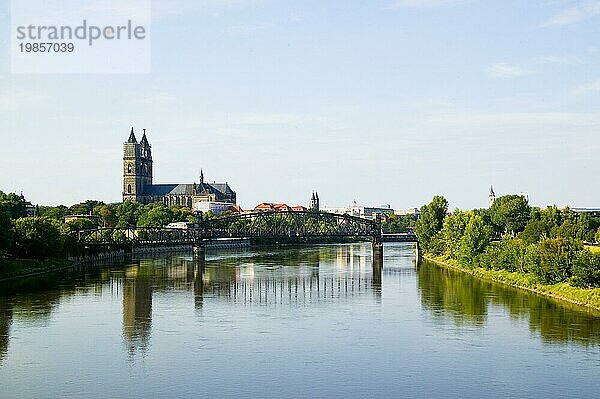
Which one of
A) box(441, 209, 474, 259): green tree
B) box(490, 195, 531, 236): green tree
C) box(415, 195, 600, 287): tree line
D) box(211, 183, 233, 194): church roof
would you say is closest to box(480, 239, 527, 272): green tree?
box(415, 195, 600, 287): tree line

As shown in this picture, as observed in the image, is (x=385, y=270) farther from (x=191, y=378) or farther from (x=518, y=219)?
(x=191, y=378)

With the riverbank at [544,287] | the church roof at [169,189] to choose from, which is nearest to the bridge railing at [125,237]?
the riverbank at [544,287]

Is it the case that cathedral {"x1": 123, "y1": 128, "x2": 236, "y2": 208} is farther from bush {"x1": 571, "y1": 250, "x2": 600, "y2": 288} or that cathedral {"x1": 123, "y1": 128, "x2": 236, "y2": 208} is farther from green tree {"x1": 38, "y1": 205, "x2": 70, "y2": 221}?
bush {"x1": 571, "y1": 250, "x2": 600, "y2": 288}

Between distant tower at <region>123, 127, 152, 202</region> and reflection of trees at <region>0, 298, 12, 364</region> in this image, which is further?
distant tower at <region>123, 127, 152, 202</region>

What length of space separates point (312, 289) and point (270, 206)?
4595 inches

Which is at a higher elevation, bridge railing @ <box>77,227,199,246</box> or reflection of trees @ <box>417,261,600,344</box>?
bridge railing @ <box>77,227,199,246</box>

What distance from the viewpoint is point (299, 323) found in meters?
31.7

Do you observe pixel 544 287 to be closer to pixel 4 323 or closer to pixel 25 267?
pixel 4 323

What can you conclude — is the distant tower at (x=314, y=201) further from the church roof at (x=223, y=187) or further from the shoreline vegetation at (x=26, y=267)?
the shoreline vegetation at (x=26, y=267)

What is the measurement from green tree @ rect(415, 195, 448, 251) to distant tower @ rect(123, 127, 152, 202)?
80012 mm

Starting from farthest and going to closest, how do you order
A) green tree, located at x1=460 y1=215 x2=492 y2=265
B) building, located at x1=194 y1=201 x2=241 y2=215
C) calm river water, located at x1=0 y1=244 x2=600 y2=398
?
building, located at x1=194 y1=201 x2=241 y2=215 → green tree, located at x1=460 y1=215 x2=492 y2=265 → calm river water, located at x1=0 y1=244 x2=600 y2=398

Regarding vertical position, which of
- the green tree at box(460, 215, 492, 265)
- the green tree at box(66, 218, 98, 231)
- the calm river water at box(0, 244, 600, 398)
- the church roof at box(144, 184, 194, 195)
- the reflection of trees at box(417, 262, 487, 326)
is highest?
the church roof at box(144, 184, 194, 195)

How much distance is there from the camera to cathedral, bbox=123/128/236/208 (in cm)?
14262

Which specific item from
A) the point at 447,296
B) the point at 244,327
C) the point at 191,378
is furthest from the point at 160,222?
the point at 191,378
